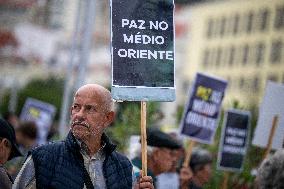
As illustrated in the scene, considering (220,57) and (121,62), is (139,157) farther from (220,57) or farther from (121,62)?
(220,57)

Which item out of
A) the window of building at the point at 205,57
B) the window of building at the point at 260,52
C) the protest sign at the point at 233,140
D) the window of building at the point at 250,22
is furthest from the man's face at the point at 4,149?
the window of building at the point at 205,57

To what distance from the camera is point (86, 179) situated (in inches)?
211

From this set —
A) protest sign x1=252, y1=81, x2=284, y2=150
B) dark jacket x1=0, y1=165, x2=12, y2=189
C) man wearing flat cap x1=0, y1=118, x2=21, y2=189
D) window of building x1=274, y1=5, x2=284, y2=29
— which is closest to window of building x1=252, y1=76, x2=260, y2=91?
window of building x1=274, y1=5, x2=284, y2=29

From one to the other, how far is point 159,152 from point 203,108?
1942 millimetres

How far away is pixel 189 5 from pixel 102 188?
10067 cm

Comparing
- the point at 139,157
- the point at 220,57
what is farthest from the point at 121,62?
the point at 220,57

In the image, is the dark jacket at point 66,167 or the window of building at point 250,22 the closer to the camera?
the dark jacket at point 66,167

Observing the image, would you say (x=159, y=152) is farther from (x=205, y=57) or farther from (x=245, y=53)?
(x=205, y=57)

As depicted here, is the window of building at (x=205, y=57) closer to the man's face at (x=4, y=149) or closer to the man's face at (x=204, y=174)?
the man's face at (x=204, y=174)

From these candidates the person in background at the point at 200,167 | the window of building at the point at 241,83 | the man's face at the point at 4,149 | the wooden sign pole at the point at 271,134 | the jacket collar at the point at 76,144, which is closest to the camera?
the jacket collar at the point at 76,144

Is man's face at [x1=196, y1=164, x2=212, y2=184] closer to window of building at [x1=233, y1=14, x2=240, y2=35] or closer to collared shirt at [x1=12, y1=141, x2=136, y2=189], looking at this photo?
collared shirt at [x1=12, y1=141, x2=136, y2=189]

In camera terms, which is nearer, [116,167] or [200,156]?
[116,167]

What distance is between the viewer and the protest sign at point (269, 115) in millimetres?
9594

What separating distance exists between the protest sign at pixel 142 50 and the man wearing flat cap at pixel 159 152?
1951 mm
